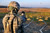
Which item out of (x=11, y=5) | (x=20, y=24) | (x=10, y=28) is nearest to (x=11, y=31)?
(x=10, y=28)

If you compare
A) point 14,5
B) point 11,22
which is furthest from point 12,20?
point 14,5

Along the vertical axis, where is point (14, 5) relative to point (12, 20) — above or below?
above

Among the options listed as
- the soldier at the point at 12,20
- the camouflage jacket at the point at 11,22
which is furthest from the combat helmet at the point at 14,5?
the camouflage jacket at the point at 11,22

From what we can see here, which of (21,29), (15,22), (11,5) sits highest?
(11,5)

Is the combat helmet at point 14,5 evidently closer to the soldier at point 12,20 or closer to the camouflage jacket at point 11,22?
the soldier at point 12,20

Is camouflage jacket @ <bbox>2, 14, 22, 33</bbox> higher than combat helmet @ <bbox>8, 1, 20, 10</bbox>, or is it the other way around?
combat helmet @ <bbox>8, 1, 20, 10</bbox>

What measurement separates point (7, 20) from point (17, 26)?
170 millimetres

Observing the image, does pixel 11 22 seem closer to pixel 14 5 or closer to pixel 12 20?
pixel 12 20

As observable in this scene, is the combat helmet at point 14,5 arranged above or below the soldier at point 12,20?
above

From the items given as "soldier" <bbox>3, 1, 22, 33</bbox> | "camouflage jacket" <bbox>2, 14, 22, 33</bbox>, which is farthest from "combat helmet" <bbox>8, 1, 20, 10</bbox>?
"camouflage jacket" <bbox>2, 14, 22, 33</bbox>

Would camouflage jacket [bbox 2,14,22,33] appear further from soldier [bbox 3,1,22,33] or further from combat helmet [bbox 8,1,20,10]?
combat helmet [bbox 8,1,20,10]

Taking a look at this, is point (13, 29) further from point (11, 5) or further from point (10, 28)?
point (11, 5)

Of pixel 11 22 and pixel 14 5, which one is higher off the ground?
pixel 14 5

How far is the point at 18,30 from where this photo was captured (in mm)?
1977
